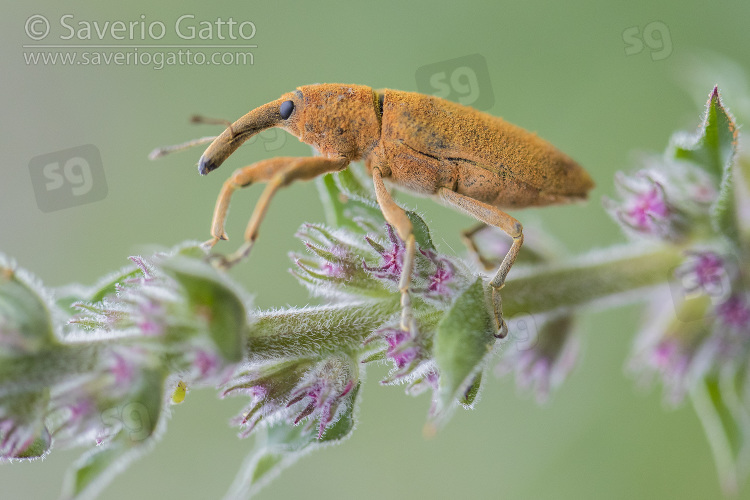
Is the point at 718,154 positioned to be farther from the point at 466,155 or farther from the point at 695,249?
the point at 466,155

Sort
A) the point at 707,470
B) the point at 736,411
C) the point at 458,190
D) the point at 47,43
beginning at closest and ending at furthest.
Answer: the point at 458,190 → the point at 736,411 → the point at 707,470 → the point at 47,43

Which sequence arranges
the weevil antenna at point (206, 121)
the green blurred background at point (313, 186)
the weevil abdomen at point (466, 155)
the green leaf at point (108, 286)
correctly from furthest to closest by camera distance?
the green blurred background at point (313, 186) < the weevil abdomen at point (466, 155) < the weevil antenna at point (206, 121) < the green leaf at point (108, 286)

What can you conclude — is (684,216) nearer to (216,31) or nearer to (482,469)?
(482,469)

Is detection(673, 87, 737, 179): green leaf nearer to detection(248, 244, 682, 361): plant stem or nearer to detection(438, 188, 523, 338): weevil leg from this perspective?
detection(248, 244, 682, 361): plant stem

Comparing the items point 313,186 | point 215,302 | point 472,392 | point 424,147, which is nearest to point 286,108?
point 424,147

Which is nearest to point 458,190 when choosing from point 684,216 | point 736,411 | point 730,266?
point 684,216

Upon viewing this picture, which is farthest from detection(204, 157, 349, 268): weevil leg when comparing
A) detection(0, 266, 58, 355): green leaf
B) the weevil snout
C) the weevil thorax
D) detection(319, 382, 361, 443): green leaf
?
detection(319, 382, 361, 443): green leaf

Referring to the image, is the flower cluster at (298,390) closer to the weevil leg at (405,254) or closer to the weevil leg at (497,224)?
the weevil leg at (405,254)

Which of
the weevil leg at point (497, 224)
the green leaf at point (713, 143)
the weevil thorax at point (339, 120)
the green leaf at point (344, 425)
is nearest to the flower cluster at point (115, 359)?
the green leaf at point (344, 425)
